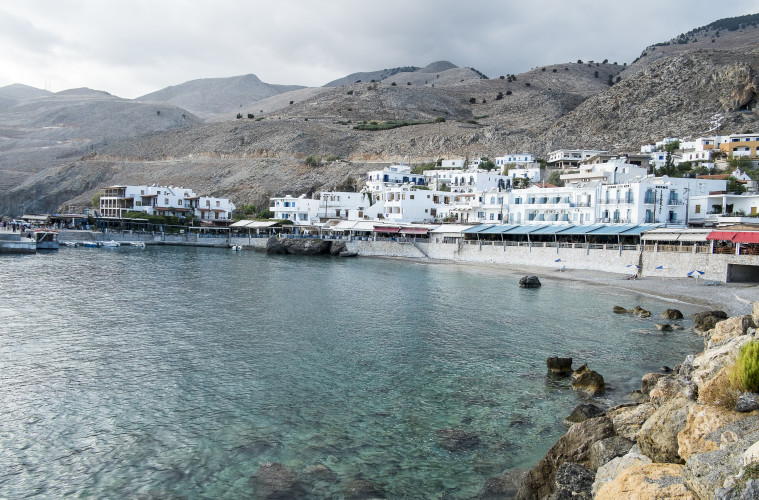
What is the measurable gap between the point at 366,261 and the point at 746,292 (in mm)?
42819

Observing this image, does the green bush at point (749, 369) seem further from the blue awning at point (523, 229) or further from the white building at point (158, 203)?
the white building at point (158, 203)

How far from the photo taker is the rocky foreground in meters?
6.21

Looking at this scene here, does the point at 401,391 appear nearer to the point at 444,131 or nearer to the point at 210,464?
the point at 210,464

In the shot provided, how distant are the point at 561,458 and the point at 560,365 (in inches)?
383

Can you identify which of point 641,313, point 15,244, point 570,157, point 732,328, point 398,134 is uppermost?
point 398,134

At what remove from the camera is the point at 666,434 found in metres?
8.59

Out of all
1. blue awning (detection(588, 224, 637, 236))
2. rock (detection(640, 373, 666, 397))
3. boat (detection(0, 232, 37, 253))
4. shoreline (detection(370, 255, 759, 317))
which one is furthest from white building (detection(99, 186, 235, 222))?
rock (detection(640, 373, 666, 397))

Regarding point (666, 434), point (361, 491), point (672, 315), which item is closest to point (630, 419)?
point (666, 434)

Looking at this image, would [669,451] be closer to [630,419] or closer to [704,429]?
[704,429]

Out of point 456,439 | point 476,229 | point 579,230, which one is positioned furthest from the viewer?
point 476,229

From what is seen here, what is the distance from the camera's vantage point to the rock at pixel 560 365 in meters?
19.7

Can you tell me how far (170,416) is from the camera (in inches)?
599

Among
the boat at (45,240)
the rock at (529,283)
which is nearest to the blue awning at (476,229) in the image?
the rock at (529,283)

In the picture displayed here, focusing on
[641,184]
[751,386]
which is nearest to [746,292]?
[641,184]
